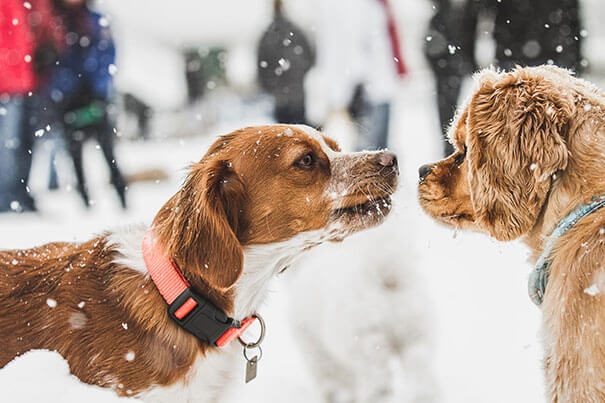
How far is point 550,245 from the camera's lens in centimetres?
207

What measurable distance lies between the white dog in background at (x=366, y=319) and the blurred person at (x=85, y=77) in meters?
3.72

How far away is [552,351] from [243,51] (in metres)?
13.4

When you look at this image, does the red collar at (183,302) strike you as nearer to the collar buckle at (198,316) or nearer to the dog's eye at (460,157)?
the collar buckle at (198,316)

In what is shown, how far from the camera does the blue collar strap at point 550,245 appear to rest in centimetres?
198

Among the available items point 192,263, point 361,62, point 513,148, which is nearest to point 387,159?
point 513,148

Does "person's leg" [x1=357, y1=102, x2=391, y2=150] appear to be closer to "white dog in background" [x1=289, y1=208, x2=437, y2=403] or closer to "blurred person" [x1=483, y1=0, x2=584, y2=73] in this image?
"blurred person" [x1=483, y1=0, x2=584, y2=73]

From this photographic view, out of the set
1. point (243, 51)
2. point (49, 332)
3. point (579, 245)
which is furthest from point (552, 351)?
point (243, 51)

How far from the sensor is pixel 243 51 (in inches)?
568

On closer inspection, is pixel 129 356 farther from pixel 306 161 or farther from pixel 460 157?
pixel 460 157

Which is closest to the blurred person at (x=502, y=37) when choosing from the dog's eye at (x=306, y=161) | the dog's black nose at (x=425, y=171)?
the dog's black nose at (x=425, y=171)

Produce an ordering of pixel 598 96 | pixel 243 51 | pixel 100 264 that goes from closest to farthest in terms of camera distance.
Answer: pixel 598 96
pixel 100 264
pixel 243 51

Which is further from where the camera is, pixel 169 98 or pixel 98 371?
pixel 169 98

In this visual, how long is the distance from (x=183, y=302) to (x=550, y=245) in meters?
1.45

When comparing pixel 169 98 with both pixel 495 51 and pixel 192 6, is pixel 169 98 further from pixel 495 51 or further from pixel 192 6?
pixel 495 51
